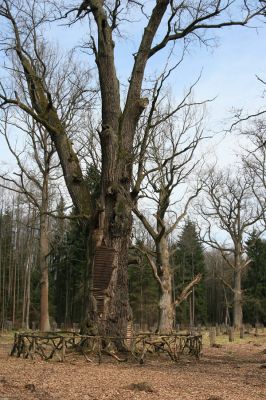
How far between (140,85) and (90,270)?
512cm

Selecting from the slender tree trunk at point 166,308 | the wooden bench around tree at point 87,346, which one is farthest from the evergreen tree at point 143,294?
the wooden bench around tree at point 87,346

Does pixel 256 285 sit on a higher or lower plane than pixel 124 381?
higher

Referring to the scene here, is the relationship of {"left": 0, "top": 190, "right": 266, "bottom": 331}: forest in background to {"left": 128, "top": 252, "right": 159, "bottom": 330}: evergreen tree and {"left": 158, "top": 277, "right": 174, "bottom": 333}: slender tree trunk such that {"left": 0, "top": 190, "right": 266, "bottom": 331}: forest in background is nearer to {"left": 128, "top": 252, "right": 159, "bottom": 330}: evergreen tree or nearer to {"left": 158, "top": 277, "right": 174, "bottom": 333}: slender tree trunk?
{"left": 128, "top": 252, "right": 159, "bottom": 330}: evergreen tree

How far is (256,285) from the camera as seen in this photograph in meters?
56.3

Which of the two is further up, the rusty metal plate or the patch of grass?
the rusty metal plate

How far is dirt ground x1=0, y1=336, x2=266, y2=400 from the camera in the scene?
674cm

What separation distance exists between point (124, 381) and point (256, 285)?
50715 mm

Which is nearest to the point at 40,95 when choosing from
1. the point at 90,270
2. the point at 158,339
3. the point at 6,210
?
the point at 90,270

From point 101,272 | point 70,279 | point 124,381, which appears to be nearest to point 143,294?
point 70,279

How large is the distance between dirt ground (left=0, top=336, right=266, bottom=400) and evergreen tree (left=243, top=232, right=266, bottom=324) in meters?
45.3

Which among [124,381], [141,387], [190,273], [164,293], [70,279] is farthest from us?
[190,273]

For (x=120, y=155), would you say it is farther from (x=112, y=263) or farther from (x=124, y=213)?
(x=112, y=263)

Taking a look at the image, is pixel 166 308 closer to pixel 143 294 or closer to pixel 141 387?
pixel 141 387

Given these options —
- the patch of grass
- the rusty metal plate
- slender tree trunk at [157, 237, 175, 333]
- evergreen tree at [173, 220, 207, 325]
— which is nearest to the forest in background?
evergreen tree at [173, 220, 207, 325]
